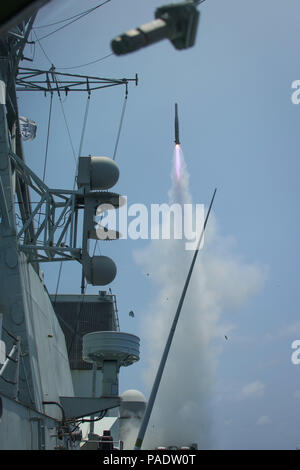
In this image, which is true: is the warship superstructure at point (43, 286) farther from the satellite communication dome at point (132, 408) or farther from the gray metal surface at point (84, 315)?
the gray metal surface at point (84, 315)

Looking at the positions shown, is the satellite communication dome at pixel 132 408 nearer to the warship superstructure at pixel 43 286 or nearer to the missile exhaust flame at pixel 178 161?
the warship superstructure at pixel 43 286

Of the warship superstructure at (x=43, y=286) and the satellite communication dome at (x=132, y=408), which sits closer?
the warship superstructure at (x=43, y=286)

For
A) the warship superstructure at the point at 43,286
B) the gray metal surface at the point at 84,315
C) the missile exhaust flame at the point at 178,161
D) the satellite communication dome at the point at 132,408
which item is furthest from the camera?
the gray metal surface at the point at 84,315

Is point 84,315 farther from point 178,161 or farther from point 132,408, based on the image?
point 178,161

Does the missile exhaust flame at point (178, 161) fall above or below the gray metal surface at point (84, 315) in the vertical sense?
above

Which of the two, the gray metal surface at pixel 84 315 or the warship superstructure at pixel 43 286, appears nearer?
the warship superstructure at pixel 43 286

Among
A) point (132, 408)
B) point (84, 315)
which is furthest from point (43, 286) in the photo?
point (84, 315)

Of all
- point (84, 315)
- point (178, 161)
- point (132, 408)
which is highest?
point (178, 161)

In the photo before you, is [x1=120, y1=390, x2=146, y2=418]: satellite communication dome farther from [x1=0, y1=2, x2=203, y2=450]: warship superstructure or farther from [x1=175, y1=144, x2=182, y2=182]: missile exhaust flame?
[x1=175, y1=144, x2=182, y2=182]: missile exhaust flame

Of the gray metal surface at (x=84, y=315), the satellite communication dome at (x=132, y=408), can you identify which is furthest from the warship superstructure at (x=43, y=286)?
the gray metal surface at (x=84, y=315)

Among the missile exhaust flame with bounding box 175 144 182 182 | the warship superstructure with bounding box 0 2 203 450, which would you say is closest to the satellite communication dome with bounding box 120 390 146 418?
the warship superstructure with bounding box 0 2 203 450

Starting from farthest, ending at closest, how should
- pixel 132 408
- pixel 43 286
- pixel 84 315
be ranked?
pixel 84 315 < pixel 132 408 < pixel 43 286

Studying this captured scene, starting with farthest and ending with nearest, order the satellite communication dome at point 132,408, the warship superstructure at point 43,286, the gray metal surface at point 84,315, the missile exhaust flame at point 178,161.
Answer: the gray metal surface at point 84,315, the missile exhaust flame at point 178,161, the satellite communication dome at point 132,408, the warship superstructure at point 43,286

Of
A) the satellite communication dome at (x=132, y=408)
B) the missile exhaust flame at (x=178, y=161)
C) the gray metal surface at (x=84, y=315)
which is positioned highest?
the missile exhaust flame at (x=178, y=161)
